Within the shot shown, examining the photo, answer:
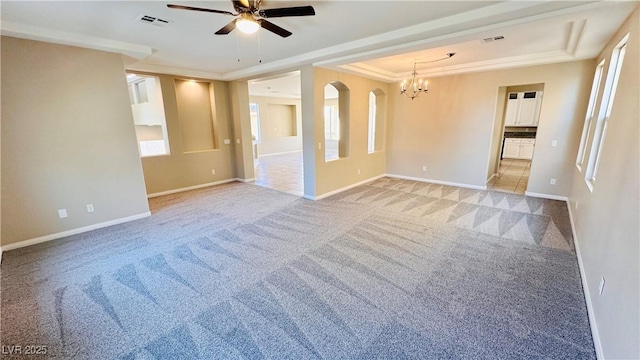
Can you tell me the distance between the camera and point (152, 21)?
2824mm

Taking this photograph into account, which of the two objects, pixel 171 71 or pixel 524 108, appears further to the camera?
pixel 524 108

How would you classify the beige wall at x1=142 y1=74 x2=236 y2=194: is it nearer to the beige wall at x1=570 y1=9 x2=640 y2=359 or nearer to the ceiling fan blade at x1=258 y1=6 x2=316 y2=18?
the ceiling fan blade at x1=258 y1=6 x2=316 y2=18

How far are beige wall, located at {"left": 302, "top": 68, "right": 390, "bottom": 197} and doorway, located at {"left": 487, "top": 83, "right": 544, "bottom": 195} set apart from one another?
3.03m

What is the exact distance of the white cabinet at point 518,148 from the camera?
28.5 feet

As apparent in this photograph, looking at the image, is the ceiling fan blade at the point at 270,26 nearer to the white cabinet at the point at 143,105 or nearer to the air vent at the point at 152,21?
the air vent at the point at 152,21

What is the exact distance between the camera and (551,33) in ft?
11.0

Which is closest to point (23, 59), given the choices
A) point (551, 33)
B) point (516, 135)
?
point (551, 33)

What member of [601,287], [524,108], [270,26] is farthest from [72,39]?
[524,108]

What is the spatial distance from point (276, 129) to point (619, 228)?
1130 cm

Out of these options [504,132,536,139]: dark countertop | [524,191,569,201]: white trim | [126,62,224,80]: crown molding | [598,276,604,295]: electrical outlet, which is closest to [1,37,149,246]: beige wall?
[126,62,224,80]: crown molding

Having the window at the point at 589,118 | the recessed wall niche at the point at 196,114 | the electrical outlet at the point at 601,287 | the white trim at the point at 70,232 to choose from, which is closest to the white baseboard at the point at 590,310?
the electrical outlet at the point at 601,287

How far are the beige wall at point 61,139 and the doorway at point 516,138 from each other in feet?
25.1

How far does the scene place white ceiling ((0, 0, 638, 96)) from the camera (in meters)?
2.45

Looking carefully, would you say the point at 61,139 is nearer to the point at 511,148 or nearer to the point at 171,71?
the point at 171,71
